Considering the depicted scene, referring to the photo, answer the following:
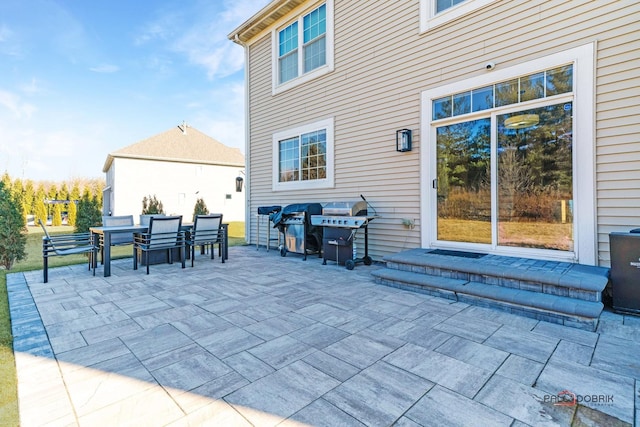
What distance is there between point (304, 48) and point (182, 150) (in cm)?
1538

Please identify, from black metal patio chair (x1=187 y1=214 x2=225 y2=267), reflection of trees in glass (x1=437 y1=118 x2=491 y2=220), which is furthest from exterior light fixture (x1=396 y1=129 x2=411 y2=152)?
black metal patio chair (x1=187 y1=214 x2=225 y2=267)

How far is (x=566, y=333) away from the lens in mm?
2639

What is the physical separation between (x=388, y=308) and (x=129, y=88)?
719 inches

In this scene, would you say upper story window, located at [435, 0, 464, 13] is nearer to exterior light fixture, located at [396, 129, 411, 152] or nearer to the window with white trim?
exterior light fixture, located at [396, 129, 411, 152]

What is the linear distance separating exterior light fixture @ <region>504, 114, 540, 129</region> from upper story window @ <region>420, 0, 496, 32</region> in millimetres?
1739

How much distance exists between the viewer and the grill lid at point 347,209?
532 centimetres

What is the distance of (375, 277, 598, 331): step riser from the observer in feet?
8.93

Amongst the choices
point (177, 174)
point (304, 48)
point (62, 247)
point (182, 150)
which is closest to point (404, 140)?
point (304, 48)

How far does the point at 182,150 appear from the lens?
65.7ft

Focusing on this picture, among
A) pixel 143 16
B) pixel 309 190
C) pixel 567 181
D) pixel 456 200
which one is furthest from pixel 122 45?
pixel 567 181

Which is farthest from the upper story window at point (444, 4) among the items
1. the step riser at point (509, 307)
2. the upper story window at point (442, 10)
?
the step riser at point (509, 307)

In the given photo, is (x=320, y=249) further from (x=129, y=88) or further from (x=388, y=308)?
(x=129, y=88)

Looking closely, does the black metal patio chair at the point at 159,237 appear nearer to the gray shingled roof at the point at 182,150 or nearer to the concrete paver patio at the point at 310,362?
the concrete paver patio at the point at 310,362

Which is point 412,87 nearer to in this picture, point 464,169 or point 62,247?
point 464,169
